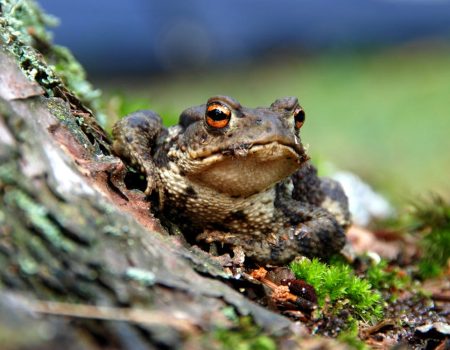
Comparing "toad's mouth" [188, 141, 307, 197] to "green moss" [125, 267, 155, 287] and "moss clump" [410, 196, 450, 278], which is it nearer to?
"green moss" [125, 267, 155, 287]

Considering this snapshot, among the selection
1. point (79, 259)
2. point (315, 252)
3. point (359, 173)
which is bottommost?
point (79, 259)

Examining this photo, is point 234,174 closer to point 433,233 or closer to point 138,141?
point 138,141

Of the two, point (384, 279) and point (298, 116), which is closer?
point (298, 116)

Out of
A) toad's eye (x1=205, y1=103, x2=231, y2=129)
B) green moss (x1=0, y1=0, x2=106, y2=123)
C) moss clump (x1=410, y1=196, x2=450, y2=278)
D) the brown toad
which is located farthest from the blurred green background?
toad's eye (x1=205, y1=103, x2=231, y2=129)

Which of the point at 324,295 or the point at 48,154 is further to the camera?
the point at 324,295

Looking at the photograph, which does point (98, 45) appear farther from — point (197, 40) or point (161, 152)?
point (161, 152)

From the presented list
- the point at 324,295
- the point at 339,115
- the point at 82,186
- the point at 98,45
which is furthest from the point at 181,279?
the point at 98,45

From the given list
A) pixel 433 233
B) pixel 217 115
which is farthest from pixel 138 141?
pixel 433 233
